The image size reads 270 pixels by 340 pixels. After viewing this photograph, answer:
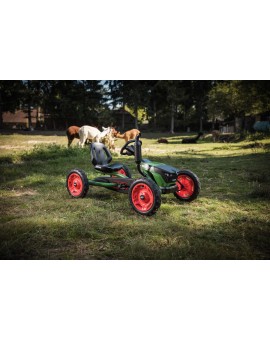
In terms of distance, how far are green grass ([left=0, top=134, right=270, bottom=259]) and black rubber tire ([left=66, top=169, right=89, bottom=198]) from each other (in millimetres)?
121

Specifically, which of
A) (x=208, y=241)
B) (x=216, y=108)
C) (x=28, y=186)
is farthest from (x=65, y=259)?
(x=216, y=108)

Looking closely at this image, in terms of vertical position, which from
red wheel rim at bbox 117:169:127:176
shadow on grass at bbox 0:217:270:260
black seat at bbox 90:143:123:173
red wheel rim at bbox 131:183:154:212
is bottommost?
shadow on grass at bbox 0:217:270:260

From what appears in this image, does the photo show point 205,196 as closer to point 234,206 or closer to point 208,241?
point 234,206

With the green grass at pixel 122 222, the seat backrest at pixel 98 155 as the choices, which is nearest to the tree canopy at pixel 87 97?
the green grass at pixel 122 222

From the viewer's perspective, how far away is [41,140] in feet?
24.3

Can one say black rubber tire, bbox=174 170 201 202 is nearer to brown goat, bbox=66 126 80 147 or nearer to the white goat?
the white goat

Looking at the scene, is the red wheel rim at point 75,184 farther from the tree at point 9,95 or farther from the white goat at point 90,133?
the white goat at point 90,133

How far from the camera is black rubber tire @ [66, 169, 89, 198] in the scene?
15.4 feet

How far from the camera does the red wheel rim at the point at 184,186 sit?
449 cm

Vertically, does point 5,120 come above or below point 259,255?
above

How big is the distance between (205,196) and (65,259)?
2.81 metres

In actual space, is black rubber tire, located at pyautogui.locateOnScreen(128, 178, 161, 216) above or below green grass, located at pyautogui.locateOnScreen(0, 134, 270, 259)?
above

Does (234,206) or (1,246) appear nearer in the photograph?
(1,246)

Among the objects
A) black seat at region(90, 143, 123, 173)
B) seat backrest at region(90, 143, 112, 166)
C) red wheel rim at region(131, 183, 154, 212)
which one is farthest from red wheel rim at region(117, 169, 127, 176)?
red wheel rim at region(131, 183, 154, 212)
